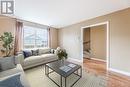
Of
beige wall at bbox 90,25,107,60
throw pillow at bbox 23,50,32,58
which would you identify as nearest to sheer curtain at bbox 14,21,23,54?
throw pillow at bbox 23,50,32,58

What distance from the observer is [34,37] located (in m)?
5.38

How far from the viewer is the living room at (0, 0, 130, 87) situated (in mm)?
2623

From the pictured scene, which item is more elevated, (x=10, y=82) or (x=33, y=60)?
(x=10, y=82)

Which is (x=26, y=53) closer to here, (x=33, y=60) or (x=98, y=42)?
(x=33, y=60)

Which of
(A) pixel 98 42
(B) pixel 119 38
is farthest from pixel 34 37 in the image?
(B) pixel 119 38

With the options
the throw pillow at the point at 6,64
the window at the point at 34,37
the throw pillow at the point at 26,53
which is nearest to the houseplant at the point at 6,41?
the throw pillow at the point at 26,53

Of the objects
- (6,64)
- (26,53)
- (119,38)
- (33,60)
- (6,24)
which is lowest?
(33,60)

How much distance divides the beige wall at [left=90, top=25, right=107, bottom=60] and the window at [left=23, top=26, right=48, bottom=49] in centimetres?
316

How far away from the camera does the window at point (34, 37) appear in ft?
16.3

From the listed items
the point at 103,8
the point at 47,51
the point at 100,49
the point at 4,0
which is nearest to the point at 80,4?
the point at 103,8

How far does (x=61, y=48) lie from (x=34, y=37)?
2220 millimetres

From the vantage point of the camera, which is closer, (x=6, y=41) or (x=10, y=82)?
(x=10, y=82)

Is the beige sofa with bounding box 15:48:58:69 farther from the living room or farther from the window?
the window

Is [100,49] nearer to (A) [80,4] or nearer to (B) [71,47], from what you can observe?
(B) [71,47]
